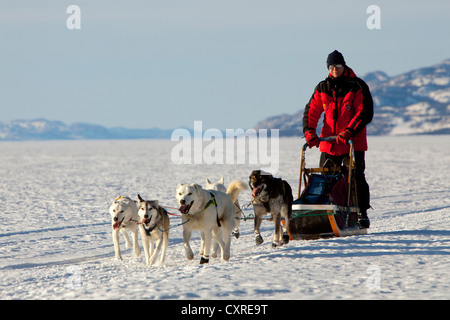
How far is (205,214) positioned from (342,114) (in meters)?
1.83

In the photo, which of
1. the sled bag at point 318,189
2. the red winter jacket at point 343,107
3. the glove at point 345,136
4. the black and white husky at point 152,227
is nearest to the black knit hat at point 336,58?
the red winter jacket at point 343,107

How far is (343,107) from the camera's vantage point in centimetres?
602

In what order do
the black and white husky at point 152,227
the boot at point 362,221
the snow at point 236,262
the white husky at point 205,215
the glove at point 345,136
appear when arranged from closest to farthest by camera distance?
1. the snow at point 236,262
2. the white husky at point 205,215
3. the black and white husky at point 152,227
4. the glove at point 345,136
5. the boot at point 362,221

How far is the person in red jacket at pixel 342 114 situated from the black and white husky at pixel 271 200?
24.5 inches

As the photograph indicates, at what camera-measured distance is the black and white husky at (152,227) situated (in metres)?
5.39

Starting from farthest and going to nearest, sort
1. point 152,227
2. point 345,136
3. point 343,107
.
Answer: point 343,107 < point 345,136 < point 152,227

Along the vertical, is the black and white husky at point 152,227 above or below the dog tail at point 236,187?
below

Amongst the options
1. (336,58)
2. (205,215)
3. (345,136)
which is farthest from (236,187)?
(336,58)

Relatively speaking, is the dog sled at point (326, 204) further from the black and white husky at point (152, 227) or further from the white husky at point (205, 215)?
the black and white husky at point (152, 227)

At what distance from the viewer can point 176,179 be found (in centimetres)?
1568

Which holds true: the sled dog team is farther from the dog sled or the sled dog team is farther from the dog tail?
the dog tail

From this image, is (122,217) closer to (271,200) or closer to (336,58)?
(271,200)
